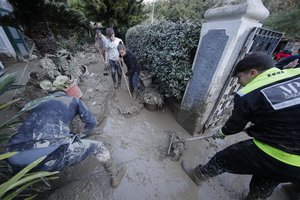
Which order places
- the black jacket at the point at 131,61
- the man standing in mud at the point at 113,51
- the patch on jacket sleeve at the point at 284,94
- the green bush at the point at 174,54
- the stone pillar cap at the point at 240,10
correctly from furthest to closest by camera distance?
the man standing in mud at the point at 113,51, the black jacket at the point at 131,61, the green bush at the point at 174,54, the stone pillar cap at the point at 240,10, the patch on jacket sleeve at the point at 284,94

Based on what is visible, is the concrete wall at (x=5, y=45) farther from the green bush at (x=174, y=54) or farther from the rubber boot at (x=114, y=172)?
the rubber boot at (x=114, y=172)

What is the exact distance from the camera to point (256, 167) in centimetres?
149

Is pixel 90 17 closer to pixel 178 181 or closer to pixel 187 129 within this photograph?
pixel 187 129

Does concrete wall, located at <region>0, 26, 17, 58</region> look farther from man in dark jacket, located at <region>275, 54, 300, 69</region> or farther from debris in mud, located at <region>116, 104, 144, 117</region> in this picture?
man in dark jacket, located at <region>275, 54, 300, 69</region>

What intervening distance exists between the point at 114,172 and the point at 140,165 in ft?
1.79

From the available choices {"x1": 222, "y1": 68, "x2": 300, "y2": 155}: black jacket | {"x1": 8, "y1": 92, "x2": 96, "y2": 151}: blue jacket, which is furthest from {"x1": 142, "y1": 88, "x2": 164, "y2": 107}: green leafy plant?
{"x1": 222, "y1": 68, "x2": 300, "y2": 155}: black jacket

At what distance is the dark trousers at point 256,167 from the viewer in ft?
4.45

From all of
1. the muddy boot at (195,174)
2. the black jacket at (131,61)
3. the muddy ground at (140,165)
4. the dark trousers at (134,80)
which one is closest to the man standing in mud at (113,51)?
the black jacket at (131,61)

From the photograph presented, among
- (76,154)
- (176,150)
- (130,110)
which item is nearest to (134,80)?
(130,110)

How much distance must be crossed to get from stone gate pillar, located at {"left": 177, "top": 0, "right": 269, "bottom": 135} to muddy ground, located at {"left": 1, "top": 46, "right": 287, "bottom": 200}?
766 mm

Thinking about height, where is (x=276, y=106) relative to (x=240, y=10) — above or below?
below

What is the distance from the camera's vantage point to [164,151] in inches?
108

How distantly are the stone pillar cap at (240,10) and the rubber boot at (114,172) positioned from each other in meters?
2.74

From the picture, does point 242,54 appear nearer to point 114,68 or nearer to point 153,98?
point 153,98
